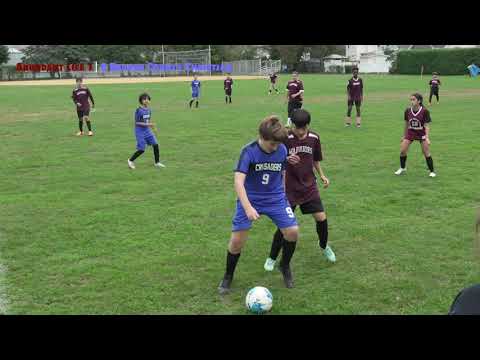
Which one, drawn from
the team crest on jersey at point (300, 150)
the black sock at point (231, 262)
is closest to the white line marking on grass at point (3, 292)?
the black sock at point (231, 262)

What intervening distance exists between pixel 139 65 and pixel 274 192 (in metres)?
75.7

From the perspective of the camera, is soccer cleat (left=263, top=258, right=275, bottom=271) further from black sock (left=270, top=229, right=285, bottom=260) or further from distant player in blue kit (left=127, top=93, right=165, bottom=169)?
distant player in blue kit (left=127, top=93, right=165, bottom=169)

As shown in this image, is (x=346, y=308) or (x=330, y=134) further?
(x=330, y=134)

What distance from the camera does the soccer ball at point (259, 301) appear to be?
4.96 meters

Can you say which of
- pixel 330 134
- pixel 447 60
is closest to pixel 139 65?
pixel 447 60

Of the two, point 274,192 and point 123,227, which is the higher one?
point 274,192

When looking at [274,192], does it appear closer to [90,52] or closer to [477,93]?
[477,93]

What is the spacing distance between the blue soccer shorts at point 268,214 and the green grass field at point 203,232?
802 millimetres

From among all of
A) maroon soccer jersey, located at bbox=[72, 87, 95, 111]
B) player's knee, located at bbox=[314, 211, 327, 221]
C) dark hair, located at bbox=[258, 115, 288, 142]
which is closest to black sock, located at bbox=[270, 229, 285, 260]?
player's knee, located at bbox=[314, 211, 327, 221]

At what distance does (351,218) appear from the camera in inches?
319

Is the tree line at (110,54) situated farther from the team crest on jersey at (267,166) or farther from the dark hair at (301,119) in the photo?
the team crest on jersey at (267,166)

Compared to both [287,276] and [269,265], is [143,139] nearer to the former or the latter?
[269,265]

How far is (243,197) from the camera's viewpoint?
5.01m

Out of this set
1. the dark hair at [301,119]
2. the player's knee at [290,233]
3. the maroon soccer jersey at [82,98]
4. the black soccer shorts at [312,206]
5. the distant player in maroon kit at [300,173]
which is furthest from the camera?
the maroon soccer jersey at [82,98]
